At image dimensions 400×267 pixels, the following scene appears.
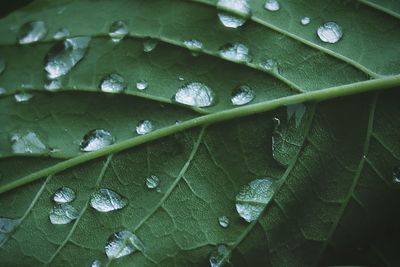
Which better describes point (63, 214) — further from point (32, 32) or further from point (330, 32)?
point (330, 32)

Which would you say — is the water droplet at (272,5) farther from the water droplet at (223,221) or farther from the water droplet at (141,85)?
the water droplet at (223,221)

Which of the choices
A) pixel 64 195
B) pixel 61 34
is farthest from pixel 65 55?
pixel 64 195

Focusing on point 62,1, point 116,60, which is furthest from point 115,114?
point 62,1

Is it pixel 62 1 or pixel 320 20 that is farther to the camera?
pixel 62 1

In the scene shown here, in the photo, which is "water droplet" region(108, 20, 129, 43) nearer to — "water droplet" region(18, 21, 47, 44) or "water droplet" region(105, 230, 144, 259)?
"water droplet" region(18, 21, 47, 44)

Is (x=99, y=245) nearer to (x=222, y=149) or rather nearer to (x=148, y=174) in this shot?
(x=148, y=174)

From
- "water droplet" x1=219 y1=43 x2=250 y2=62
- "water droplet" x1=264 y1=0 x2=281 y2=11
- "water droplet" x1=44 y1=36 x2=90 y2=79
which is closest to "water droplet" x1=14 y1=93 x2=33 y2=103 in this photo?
"water droplet" x1=44 y1=36 x2=90 y2=79
